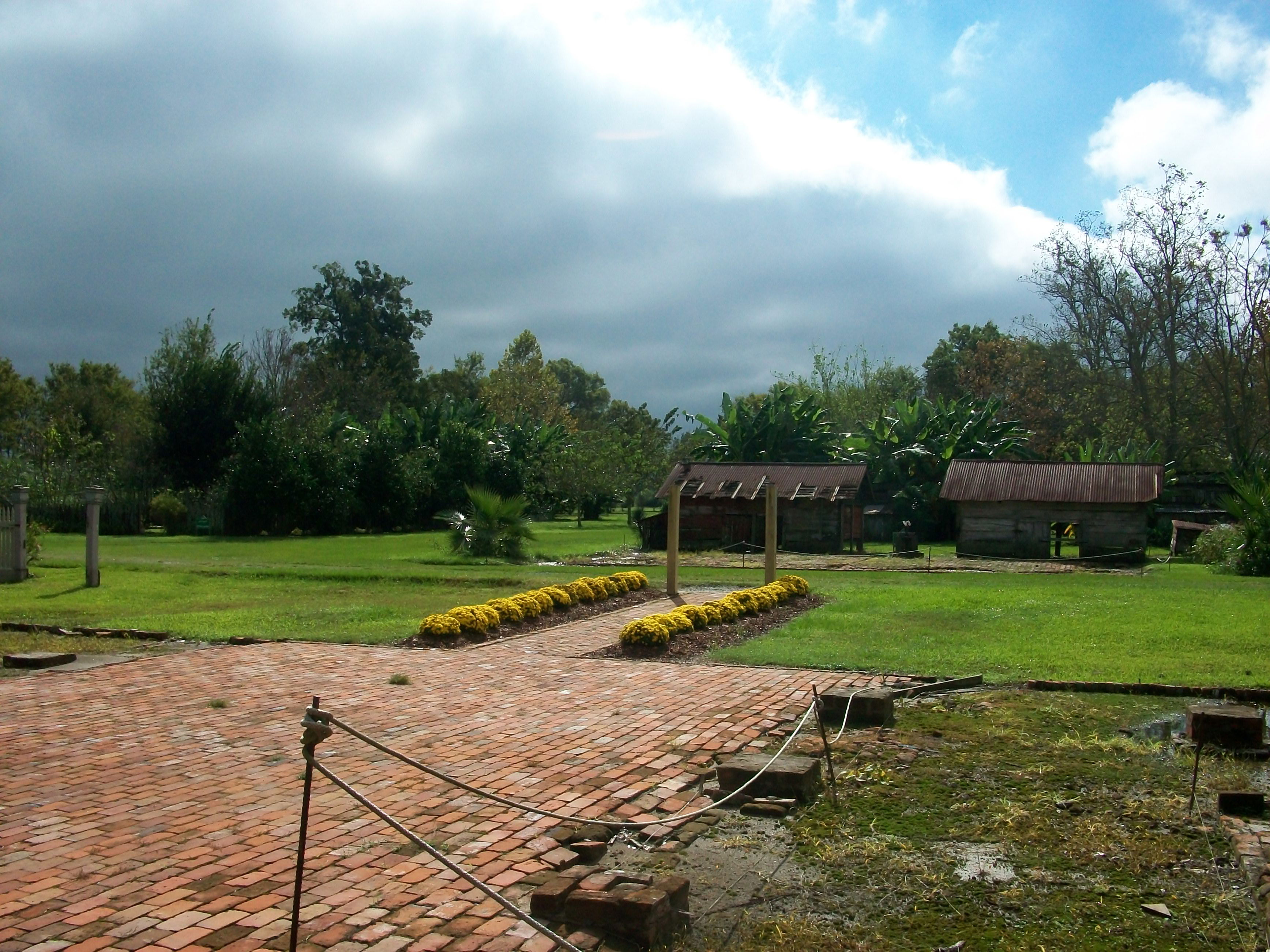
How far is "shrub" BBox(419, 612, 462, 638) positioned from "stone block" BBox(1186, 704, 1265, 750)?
798 centimetres

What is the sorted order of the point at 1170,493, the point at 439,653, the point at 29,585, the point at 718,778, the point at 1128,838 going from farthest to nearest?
the point at 1170,493 < the point at 29,585 < the point at 439,653 < the point at 718,778 < the point at 1128,838

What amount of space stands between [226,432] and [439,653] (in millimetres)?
35561

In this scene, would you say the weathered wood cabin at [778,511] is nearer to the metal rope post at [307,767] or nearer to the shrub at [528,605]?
the shrub at [528,605]

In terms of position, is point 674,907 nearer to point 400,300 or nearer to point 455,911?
point 455,911

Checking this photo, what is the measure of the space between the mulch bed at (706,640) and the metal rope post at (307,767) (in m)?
7.79

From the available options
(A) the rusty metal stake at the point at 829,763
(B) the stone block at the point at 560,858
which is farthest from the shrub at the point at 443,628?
(B) the stone block at the point at 560,858

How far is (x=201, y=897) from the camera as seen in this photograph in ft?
15.6

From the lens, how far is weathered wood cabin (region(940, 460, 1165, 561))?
31.9 metres

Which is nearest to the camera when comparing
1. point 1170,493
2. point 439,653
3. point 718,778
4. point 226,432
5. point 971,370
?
point 718,778

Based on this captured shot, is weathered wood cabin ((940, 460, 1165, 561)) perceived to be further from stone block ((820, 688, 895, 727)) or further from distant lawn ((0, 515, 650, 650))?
stone block ((820, 688, 895, 727))

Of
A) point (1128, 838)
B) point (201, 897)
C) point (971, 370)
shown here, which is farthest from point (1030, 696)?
point (971, 370)

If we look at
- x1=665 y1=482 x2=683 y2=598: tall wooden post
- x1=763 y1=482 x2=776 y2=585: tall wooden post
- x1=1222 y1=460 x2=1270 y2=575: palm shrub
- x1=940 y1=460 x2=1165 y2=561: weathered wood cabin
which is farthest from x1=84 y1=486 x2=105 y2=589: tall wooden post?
x1=1222 y1=460 x2=1270 y2=575: palm shrub

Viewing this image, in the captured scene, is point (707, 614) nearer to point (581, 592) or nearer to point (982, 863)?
point (581, 592)

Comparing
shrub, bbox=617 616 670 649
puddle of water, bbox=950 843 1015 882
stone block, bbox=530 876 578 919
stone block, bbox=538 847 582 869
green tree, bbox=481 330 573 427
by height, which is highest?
green tree, bbox=481 330 573 427
